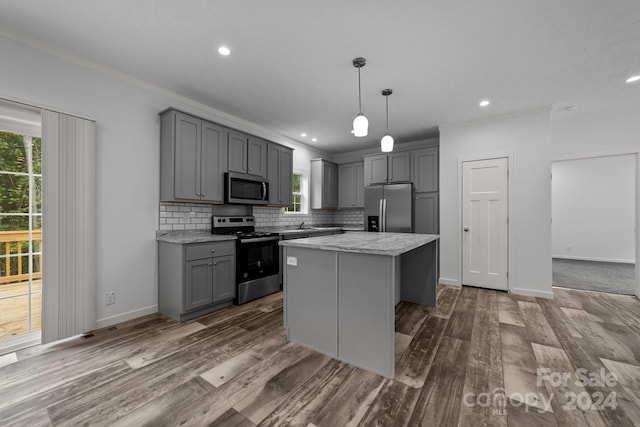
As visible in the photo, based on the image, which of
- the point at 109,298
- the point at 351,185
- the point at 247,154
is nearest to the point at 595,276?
the point at 351,185

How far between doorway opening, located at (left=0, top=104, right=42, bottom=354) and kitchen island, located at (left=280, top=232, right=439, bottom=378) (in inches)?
90.6

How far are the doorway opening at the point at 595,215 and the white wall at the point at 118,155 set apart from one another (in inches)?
283

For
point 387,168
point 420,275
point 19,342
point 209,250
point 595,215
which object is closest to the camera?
point 19,342

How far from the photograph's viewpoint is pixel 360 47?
2.40 m

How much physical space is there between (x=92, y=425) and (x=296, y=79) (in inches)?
127

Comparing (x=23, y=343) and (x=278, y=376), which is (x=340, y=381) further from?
(x=23, y=343)

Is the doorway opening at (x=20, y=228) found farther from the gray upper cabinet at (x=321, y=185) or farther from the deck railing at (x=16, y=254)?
the gray upper cabinet at (x=321, y=185)

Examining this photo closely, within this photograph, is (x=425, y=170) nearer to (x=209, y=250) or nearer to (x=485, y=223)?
(x=485, y=223)

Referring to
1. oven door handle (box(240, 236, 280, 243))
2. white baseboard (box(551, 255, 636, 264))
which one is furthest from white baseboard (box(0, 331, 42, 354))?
white baseboard (box(551, 255, 636, 264))

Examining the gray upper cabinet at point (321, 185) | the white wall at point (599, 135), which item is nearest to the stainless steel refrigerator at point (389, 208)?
the gray upper cabinet at point (321, 185)

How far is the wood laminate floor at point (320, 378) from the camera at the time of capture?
154 cm

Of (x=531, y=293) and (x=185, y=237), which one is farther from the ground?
(x=185, y=237)

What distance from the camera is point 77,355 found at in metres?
2.19

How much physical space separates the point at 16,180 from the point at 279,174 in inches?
117
